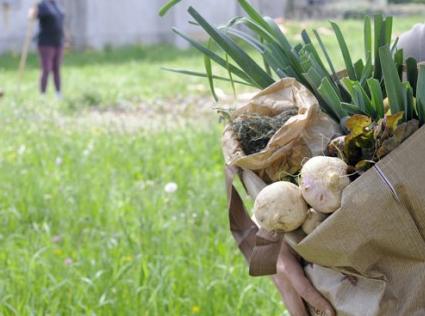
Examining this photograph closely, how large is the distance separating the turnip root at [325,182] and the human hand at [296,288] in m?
0.17

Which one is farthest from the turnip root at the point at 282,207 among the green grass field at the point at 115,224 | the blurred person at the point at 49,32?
the blurred person at the point at 49,32

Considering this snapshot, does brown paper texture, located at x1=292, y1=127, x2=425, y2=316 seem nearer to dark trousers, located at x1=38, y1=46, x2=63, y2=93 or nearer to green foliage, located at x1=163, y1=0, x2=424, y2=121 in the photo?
green foliage, located at x1=163, y1=0, x2=424, y2=121

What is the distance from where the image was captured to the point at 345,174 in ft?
4.60

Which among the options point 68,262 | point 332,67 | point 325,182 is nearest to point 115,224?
point 68,262

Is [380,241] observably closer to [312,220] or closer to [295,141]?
[312,220]

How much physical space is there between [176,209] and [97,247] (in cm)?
66

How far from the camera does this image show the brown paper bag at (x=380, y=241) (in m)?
1.35

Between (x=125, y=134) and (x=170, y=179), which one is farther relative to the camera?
(x=125, y=134)

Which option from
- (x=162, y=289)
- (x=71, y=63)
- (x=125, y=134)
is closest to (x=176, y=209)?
(x=162, y=289)

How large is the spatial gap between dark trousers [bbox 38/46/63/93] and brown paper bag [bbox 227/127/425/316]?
33.7 ft

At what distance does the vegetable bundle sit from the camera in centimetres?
136

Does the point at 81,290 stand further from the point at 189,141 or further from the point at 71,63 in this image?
the point at 71,63

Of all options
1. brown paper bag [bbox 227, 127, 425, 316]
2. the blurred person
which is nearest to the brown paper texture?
brown paper bag [bbox 227, 127, 425, 316]

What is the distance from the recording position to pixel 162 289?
10.3 ft
